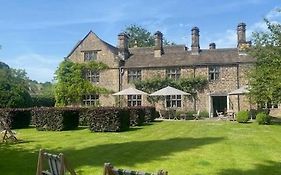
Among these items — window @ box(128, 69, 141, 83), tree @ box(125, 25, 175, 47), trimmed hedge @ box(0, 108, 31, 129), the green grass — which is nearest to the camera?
the green grass

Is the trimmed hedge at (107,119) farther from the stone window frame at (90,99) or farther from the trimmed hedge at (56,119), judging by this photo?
the stone window frame at (90,99)

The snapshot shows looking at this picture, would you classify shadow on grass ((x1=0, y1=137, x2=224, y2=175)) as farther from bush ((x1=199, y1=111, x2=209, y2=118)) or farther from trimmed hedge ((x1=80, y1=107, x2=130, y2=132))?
bush ((x1=199, y1=111, x2=209, y2=118))

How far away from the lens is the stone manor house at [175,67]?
3588 centimetres

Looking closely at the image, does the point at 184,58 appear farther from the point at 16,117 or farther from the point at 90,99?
the point at 16,117

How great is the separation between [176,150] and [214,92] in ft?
79.5

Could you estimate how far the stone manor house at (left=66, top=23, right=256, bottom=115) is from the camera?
35.9 metres

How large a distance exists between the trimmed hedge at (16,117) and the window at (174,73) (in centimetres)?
1676

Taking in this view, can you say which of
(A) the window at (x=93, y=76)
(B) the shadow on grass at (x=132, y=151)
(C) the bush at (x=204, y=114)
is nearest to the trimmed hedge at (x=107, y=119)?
(B) the shadow on grass at (x=132, y=151)

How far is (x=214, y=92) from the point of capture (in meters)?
36.1

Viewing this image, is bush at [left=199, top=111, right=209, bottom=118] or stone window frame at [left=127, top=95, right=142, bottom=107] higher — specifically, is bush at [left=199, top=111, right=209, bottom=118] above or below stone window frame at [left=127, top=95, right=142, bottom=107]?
below

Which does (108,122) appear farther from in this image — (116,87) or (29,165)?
(116,87)

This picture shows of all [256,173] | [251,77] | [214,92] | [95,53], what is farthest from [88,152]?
[95,53]

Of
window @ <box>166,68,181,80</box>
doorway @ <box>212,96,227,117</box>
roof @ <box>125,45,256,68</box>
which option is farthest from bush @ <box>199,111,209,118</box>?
roof @ <box>125,45,256,68</box>

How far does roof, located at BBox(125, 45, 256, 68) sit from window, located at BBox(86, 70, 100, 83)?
343 cm
